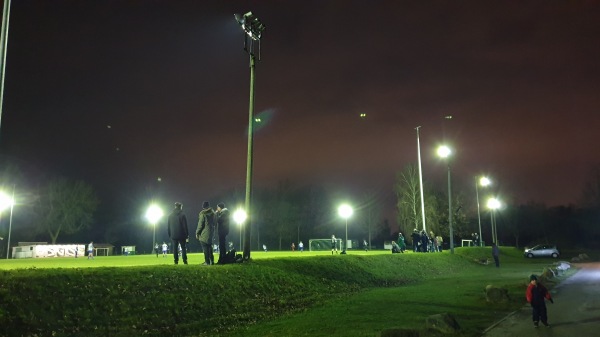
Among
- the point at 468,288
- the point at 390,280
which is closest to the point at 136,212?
the point at 390,280

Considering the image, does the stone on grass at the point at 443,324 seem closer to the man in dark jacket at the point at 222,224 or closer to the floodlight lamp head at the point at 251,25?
the man in dark jacket at the point at 222,224

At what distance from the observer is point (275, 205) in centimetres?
9812

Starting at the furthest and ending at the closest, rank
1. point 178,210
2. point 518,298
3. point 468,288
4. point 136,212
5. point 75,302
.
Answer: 1. point 136,212
2. point 468,288
3. point 518,298
4. point 178,210
5. point 75,302

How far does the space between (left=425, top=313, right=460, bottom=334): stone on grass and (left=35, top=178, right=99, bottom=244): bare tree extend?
77185 millimetres

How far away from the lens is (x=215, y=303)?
1491 centimetres

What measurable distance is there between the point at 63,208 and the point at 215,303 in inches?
2817

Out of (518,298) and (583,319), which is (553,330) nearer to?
(583,319)

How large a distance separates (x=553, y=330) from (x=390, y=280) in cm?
1511

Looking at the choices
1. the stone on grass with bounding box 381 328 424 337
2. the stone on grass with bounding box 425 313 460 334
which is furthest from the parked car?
the stone on grass with bounding box 381 328 424 337

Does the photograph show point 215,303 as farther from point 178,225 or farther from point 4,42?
point 4,42

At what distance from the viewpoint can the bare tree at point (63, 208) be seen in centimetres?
7625

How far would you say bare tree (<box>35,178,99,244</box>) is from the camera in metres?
76.2

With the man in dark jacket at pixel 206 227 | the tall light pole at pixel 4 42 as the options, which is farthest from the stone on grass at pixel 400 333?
the tall light pole at pixel 4 42

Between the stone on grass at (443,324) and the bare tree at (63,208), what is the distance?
253ft
